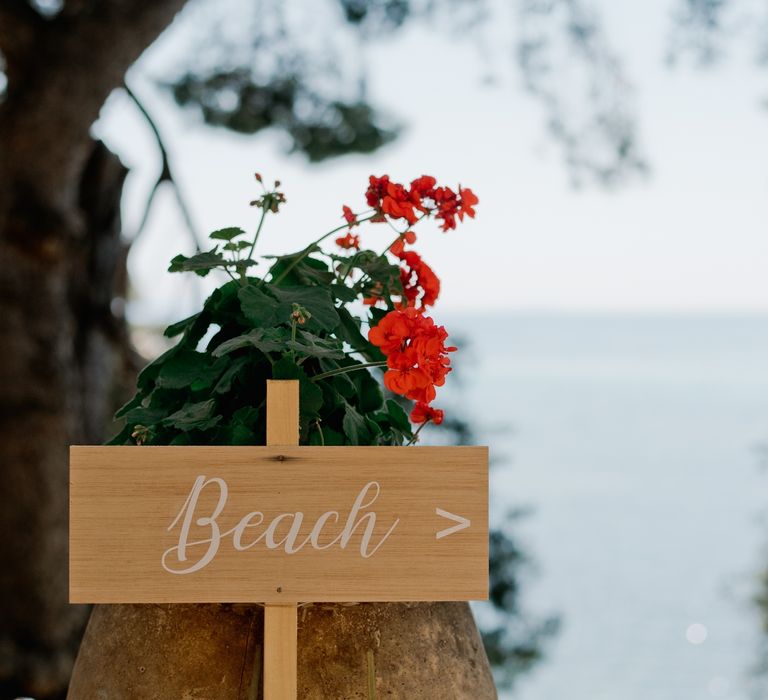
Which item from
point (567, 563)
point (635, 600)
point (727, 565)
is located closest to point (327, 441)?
point (635, 600)

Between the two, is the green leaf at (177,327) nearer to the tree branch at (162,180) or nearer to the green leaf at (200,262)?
the green leaf at (200,262)

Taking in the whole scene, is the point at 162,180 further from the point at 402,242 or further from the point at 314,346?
the point at 314,346

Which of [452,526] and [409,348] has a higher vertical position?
[409,348]

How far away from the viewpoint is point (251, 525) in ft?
3.19

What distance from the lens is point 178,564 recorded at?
38.3 inches

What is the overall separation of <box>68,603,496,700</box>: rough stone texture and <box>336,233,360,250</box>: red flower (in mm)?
491

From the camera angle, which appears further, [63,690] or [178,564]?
[63,690]

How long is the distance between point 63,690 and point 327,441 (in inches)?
114

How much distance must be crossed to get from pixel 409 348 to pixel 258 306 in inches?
6.6

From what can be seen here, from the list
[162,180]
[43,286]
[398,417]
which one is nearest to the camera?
[398,417]

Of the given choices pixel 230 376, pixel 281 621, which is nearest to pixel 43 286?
pixel 230 376

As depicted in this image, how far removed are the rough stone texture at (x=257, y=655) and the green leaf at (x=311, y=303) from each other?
0.31m

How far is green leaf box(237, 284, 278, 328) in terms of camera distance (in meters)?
1.03

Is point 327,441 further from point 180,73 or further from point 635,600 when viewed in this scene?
point 635,600
